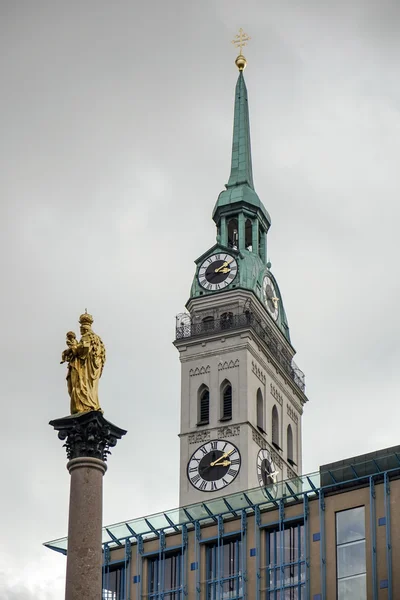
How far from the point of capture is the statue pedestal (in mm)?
47094

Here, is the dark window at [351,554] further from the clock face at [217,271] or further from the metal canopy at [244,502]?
the clock face at [217,271]

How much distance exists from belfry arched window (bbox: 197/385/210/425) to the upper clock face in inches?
170

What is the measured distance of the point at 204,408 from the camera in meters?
111

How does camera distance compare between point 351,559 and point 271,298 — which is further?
point 271,298

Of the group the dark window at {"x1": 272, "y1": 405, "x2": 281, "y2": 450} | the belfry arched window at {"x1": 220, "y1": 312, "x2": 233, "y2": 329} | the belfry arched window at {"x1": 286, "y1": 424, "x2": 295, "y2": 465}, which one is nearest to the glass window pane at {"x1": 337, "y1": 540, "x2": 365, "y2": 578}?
the dark window at {"x1": 272, "y1": 405, "x2": 281, "y2": 450}

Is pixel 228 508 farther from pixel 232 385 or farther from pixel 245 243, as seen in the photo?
pixel 245 243

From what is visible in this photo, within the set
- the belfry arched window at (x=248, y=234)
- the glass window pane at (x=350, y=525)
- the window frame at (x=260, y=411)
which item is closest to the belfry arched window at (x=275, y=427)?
the window frame at (x=260, y=411)

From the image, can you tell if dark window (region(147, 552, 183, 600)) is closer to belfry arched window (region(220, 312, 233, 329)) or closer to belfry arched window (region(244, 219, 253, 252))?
belfry arched window (region(220, 312, 233, 329))

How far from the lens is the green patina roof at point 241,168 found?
402 feet

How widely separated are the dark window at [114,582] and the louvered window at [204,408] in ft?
95.5

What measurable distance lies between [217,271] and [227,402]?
10.6m

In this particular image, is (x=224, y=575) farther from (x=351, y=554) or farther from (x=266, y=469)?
(x=266, y=469)

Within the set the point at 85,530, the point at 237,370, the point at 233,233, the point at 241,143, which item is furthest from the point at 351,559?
the point at 241,143

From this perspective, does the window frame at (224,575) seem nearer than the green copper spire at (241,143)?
Yes
